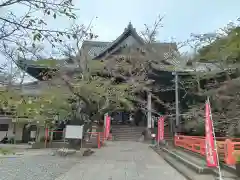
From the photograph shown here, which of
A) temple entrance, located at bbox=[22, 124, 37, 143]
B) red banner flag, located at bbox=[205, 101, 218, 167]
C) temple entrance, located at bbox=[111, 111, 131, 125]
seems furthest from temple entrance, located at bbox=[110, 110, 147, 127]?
red banner flag, located at bbox=[205, 101, 218, 167]

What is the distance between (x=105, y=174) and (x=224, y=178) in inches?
135

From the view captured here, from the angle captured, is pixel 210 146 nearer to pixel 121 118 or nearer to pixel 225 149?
pixel 225 149

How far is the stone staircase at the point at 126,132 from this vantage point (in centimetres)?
2075

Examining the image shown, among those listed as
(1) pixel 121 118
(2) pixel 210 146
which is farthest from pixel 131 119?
(2) pixel 210 146

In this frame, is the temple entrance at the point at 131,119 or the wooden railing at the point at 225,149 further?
the temple entrance at the point at 131,119

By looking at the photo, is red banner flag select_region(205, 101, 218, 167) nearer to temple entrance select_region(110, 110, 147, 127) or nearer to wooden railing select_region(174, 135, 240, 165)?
wooden railing select_region(174, 135, 240, 165)

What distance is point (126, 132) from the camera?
21.8m

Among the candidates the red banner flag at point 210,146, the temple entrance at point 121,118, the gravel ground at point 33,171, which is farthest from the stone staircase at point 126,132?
the red banner flag at point 210,146

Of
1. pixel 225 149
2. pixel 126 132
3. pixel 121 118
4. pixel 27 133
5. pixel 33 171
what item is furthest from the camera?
pixel 121 118

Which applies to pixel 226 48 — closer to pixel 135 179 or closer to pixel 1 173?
pixel 135 179

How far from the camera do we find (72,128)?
13.1m

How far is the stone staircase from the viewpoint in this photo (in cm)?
2075

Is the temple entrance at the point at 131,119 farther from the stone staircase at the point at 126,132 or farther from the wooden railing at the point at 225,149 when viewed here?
the wooden railing at the point at 225,149

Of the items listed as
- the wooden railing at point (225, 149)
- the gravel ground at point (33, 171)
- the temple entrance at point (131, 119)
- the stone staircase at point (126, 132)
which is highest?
A: the temple entrance at point (131, 119)
